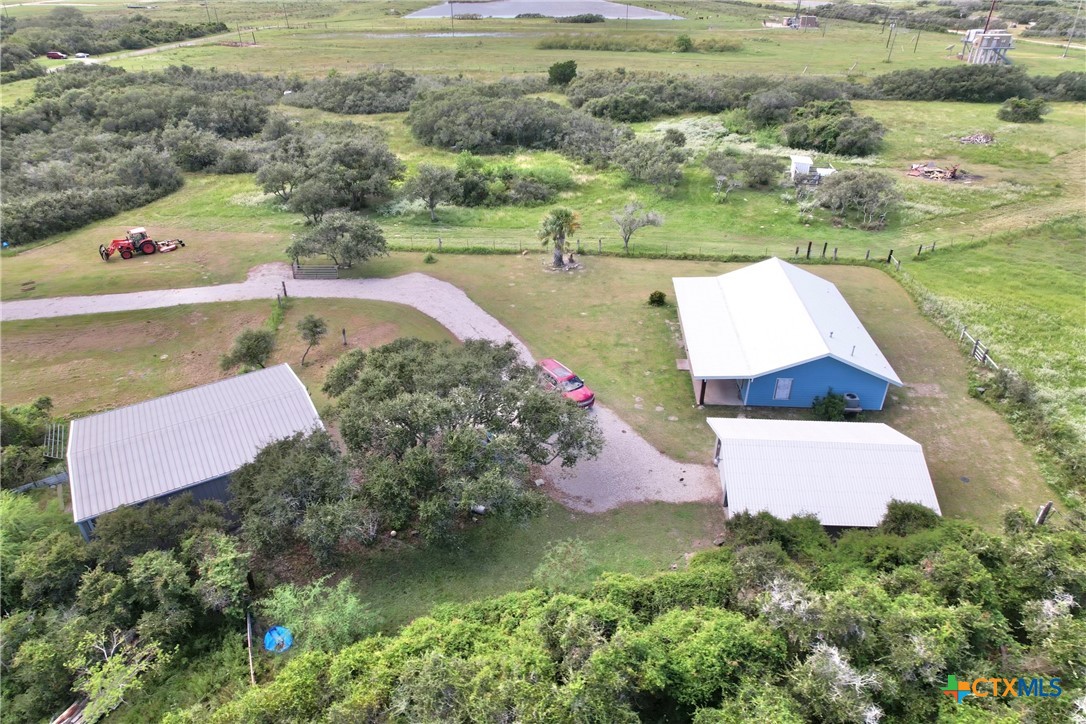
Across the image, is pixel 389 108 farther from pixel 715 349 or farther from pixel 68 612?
pixel 68 612

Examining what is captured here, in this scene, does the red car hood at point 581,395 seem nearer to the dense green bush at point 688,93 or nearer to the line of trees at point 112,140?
the line of trees at point 112,140

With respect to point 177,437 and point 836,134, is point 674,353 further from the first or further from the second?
point 836,134

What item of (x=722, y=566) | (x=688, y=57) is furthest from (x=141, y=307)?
(x=688, y=57)

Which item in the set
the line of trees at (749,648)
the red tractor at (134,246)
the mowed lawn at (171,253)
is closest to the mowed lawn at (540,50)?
the mowed lawn at (171,253)

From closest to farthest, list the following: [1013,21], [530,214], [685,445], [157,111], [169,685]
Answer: [169,685]
[685,445]
[530,214]
[157,111]
[1013,21]

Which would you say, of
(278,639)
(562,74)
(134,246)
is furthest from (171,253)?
(562,74)

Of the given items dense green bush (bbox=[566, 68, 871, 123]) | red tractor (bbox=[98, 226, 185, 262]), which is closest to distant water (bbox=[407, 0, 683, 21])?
dense green bush (bbox=[566, 68, 871, 123])

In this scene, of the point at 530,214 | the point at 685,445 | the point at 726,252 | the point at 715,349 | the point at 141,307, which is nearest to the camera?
the point at 685,445
